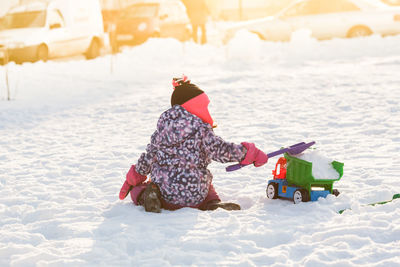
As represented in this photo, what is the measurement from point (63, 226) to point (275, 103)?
17.7 ft

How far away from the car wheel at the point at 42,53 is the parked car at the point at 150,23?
2.75m

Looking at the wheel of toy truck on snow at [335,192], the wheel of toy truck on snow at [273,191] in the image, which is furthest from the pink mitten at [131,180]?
the wheel of toy truck on snow at [335,192]

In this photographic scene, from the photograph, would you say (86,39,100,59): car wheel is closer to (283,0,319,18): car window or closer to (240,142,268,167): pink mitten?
(283,0,319,18): car window

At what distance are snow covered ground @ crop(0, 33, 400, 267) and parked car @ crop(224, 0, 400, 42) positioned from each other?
1.48 m

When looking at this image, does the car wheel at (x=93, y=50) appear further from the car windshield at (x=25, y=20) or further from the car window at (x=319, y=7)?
the car window at (x=319, y=7)

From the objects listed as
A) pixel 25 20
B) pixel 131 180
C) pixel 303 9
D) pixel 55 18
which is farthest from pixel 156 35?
pixel 131 180

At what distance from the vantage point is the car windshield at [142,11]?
16.6 m

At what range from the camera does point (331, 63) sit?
12.5 meters

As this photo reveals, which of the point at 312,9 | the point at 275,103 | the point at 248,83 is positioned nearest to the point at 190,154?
the point at 275,103

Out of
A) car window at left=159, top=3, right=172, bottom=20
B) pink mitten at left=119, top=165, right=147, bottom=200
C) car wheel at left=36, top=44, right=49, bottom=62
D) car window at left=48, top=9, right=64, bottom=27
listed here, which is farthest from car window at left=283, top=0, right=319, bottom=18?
pink mitten at left=119, top=165, right=147, bottom=200

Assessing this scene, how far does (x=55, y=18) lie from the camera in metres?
14.1

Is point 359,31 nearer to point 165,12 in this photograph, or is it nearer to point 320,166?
point 165,12

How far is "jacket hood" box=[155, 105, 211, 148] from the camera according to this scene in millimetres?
3682

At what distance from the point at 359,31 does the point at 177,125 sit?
12.2m
